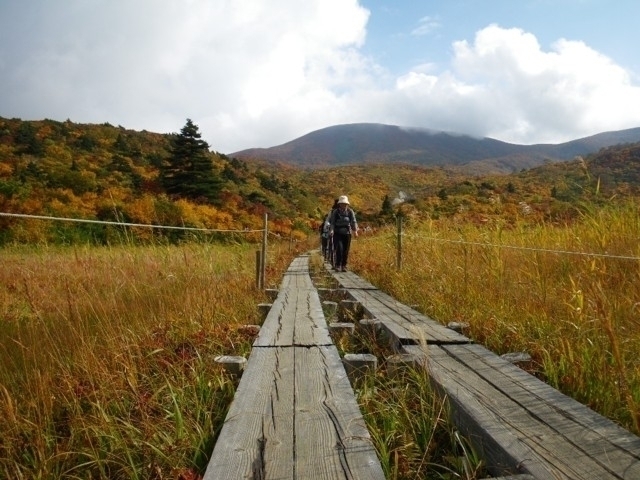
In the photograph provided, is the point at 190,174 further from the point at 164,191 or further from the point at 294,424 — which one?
the point at 294,424

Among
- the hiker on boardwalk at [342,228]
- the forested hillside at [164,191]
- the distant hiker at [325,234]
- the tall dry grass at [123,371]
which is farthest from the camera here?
the forested hillside at [164,191]

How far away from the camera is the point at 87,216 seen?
17.2 metres

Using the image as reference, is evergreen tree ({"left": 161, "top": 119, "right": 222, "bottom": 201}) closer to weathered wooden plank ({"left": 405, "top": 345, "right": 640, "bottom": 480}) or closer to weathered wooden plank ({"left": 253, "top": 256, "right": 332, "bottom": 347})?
weathered wooden plank ({"left": 253, "top": 256, "right": 332, "bottom": 347})

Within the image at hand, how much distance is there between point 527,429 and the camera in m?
1.67

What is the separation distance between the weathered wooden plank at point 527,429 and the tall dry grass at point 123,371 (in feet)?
3.85

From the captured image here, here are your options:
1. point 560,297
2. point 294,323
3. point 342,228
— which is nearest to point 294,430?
point 294,323

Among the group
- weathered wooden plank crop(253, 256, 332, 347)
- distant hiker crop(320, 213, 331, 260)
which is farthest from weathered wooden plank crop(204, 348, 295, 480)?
distant hiker crop(320, 213, 331, 260)

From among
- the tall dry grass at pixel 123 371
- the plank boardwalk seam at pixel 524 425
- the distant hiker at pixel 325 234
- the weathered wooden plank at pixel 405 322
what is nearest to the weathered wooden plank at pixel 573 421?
the plank boardwalk seam at pixel 524 425

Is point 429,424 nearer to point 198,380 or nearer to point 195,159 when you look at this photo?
point 198,380

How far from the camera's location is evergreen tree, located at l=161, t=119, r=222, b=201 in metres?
24.2

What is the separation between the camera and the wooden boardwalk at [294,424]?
55.4 inches

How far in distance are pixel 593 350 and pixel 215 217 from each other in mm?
20399

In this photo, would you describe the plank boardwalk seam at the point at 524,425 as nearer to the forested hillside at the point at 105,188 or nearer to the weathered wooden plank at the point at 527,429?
the weathered wooden plank at the point at 527,429

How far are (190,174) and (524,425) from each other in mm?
25253
